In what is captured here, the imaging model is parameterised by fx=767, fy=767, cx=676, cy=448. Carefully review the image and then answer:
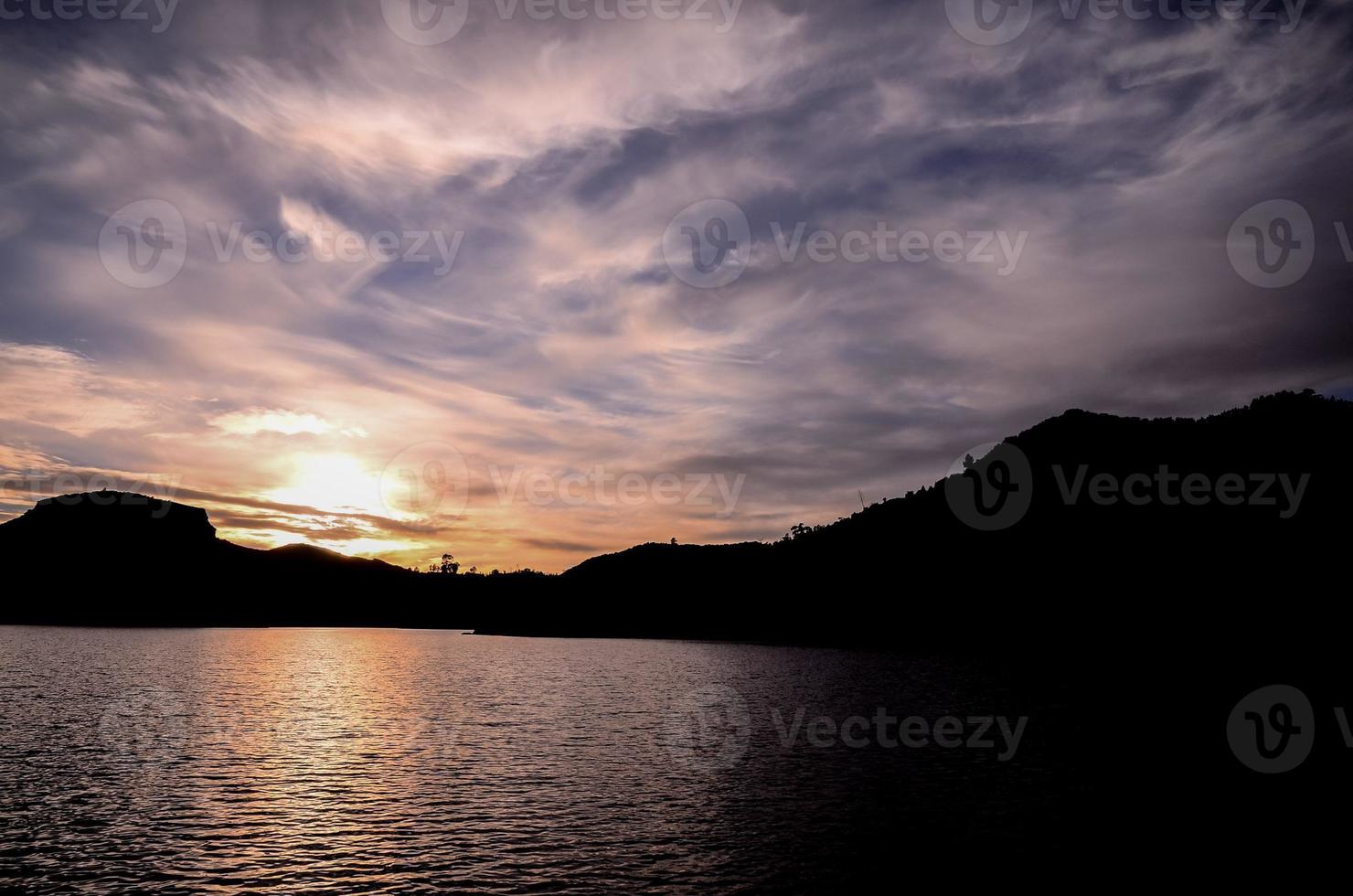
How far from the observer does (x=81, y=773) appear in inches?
1999

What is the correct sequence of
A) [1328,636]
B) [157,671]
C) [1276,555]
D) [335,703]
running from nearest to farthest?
[335,703]
[157,671]
[1328,636]
[1276,555]

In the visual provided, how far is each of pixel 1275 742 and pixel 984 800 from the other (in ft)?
123

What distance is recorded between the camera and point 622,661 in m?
182

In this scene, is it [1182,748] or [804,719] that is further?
[804,719]

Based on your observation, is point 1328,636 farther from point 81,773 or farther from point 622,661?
point 81,773

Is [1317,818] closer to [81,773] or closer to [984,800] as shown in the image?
[984,800]

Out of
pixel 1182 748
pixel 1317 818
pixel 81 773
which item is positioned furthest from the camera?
pixel 1182 748

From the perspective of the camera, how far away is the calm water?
33.1 m

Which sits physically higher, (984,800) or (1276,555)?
(1276,555)

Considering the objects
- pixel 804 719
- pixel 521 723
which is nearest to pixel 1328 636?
pixel 804 719

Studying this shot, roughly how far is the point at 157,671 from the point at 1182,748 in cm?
15552

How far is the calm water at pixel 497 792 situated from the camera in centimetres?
3309

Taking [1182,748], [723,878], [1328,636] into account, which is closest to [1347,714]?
[1182,748]

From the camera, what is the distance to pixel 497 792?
48.0 m
